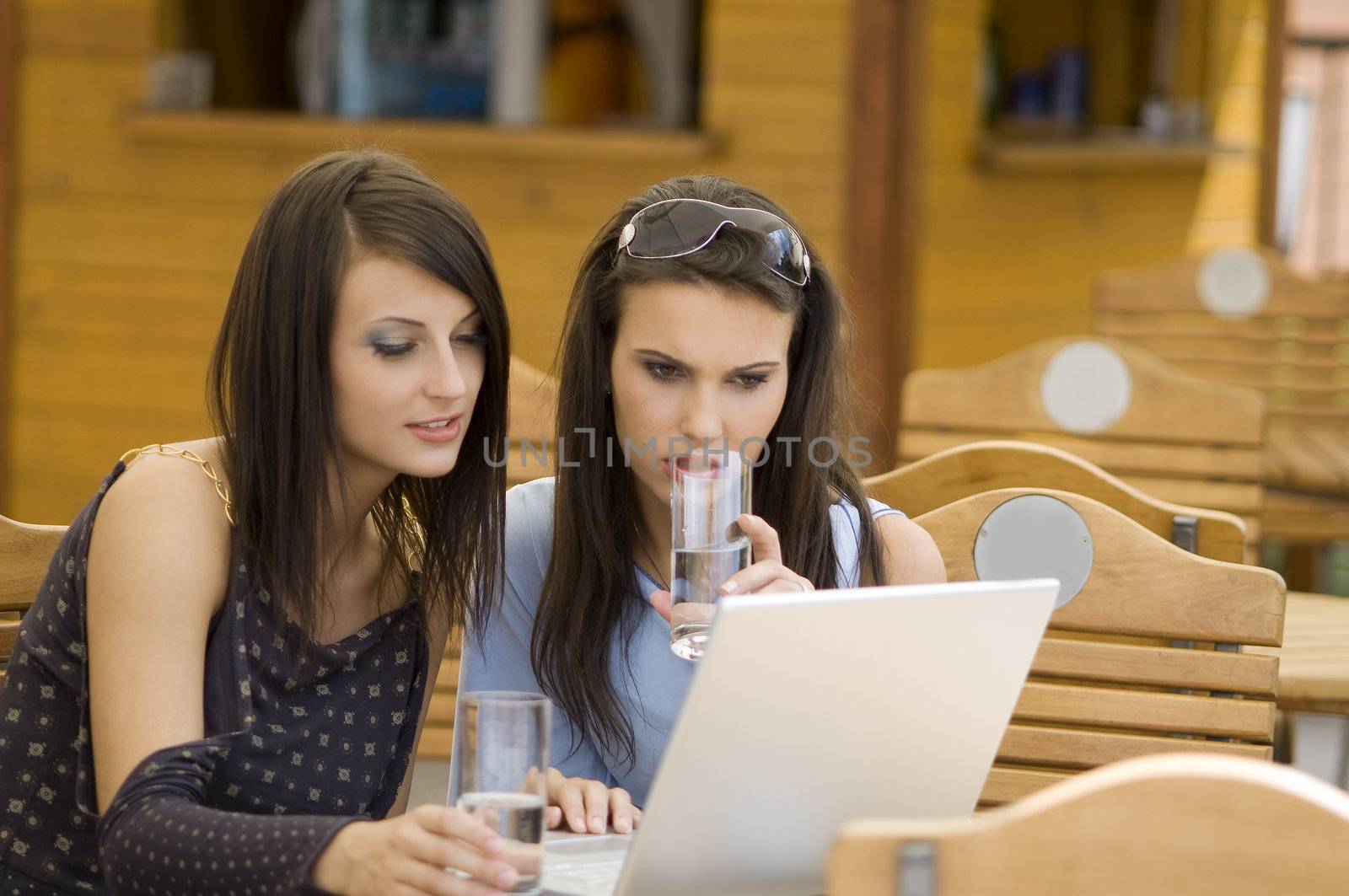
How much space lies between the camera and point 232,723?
1677 mm

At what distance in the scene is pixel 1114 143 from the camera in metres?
5.40

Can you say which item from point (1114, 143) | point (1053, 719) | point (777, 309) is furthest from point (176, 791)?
point (1114, 143)

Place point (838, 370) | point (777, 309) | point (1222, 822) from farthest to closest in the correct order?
point (838, 370), point (777, 309), point (1222, 822)

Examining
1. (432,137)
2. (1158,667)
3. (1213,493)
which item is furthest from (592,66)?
(1158,667)

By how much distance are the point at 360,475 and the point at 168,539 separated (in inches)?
10.5

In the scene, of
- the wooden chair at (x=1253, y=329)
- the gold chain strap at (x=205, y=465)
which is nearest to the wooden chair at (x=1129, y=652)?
the gold chain strap at (x=205, y=465)

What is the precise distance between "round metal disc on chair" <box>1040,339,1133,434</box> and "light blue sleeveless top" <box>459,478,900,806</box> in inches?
47.4

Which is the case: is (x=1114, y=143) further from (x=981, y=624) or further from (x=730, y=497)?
(x=981, y=624)

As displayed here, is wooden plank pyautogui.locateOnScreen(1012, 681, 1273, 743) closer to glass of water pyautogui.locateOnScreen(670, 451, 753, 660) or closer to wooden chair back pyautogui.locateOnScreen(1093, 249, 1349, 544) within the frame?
glass of water pyautogui.locateOnScreen(670, 451, 753, 660)

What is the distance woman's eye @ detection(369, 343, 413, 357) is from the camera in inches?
67.1

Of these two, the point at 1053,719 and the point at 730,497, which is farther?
the point at 1053,719

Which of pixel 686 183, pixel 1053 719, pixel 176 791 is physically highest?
pixel 686 183

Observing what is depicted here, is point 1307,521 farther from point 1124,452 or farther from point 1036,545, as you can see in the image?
point 1036,545

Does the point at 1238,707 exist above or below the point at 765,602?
below
